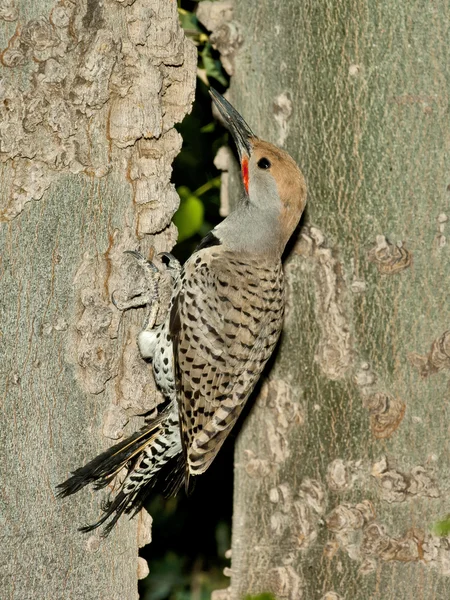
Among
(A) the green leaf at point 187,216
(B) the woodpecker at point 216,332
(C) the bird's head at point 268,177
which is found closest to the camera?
(B) the woodpecker at point 216,332

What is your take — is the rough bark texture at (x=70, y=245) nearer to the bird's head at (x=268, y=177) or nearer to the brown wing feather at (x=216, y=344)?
the brown wing feather at (x=216, y=344)

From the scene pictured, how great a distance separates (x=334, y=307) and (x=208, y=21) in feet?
4.13

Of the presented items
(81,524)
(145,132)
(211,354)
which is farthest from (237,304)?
(81,524)

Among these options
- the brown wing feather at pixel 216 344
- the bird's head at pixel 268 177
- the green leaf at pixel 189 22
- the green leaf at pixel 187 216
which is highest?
the green leaf at pixel 189 22

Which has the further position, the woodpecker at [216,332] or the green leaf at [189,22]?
the green leaf at [189,22]

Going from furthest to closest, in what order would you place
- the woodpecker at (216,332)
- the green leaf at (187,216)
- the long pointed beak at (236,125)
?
the green leaf at (187,216) → the long pointed beak at (236,125) → the woodpecker at (216,332)

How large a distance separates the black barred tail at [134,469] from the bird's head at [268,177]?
88 cm

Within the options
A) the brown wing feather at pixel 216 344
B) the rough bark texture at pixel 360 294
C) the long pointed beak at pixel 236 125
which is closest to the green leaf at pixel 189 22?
the rough bark texture at pixel 360 294

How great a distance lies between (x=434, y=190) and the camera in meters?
3.13

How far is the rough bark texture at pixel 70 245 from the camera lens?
8.56 ft

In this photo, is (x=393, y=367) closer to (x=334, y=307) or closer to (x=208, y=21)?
(x=334, y=307)

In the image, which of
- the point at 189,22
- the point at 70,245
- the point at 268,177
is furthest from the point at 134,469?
the point at 189,22

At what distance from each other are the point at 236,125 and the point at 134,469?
4.54ft

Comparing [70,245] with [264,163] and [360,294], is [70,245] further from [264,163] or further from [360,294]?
[360,294]
